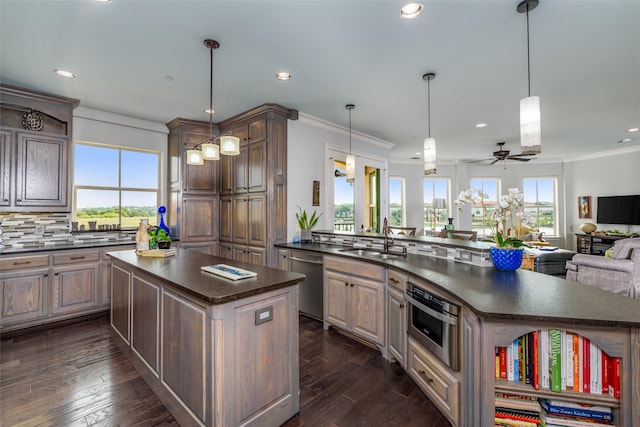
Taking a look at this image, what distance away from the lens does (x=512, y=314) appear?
4.34ft

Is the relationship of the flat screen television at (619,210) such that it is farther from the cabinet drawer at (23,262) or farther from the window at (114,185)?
the cabinet drawer at (23,262)

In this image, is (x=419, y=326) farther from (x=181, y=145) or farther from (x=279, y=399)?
(x=181, y=145)

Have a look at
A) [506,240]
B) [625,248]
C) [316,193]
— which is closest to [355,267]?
[506,240]

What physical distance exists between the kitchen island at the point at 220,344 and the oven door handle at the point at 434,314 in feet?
2.91

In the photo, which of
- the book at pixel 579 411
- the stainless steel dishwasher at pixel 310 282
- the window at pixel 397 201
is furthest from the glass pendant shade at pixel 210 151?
the window at pixel 397 201

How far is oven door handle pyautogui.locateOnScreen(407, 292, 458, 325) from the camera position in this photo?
1.72m

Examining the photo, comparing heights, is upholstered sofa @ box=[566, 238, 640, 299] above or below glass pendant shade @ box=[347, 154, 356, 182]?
below

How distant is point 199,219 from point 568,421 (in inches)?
184

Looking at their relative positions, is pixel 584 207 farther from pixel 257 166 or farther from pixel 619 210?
pixel 257 166

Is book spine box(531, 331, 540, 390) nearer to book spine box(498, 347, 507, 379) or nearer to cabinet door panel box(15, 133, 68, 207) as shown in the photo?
book spine box(498, 347, 507, 379)

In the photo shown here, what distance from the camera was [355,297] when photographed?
2928 millimetres

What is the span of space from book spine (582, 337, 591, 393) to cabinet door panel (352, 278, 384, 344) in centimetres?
148

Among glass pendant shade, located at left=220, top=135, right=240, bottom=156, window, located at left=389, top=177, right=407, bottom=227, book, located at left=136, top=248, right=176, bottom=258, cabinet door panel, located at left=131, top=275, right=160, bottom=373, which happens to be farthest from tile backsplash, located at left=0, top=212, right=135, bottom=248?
window, located at left=389, top=177, right=407, bottom=227

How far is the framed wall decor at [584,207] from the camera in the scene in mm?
7777
